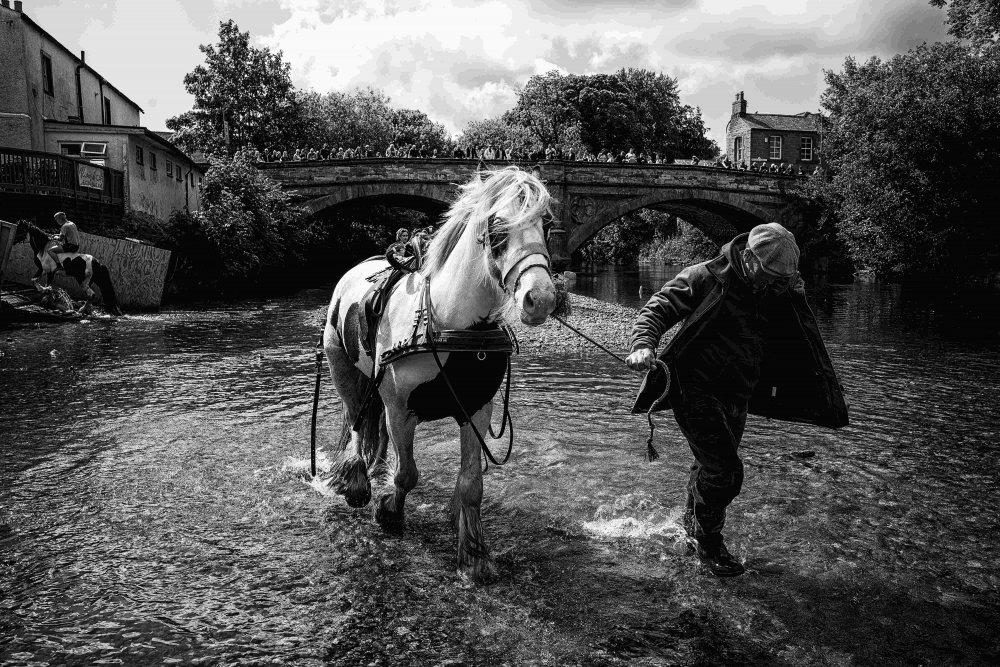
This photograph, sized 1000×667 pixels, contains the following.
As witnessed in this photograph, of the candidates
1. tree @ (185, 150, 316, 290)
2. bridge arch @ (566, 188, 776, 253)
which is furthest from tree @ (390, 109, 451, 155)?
tree @ (185, 150, 316, 290)

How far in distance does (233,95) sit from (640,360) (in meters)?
61.7

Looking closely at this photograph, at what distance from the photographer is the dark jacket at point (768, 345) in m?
4.79

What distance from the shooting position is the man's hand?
4.43 m

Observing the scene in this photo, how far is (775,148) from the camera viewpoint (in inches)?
3152

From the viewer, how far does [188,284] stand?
27812 mm

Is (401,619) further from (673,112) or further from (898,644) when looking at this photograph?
(673,112)

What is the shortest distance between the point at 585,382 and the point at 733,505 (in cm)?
575

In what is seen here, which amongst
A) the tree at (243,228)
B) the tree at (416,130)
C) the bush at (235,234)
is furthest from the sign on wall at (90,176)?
the tree at (416,130)

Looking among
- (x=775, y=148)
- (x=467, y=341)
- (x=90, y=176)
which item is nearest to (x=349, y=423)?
(x=467, y=341)

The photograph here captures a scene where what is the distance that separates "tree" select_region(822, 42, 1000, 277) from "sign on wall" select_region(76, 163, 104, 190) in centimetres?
2929

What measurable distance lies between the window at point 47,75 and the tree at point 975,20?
3847 cm

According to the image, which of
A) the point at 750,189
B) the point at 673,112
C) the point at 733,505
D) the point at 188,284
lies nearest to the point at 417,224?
the point at 673,112

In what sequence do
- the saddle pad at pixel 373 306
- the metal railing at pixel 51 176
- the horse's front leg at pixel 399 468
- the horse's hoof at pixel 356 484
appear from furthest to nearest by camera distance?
the metal railing at pixel 51 176 → the horse's hoof at pixel 356 484 → the saddle pad at pixel 373 306 → the horse's front leg at pixel 399 468

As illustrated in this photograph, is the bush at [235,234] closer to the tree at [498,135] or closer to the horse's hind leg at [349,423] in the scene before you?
the horse's hind leg at [349,423]
